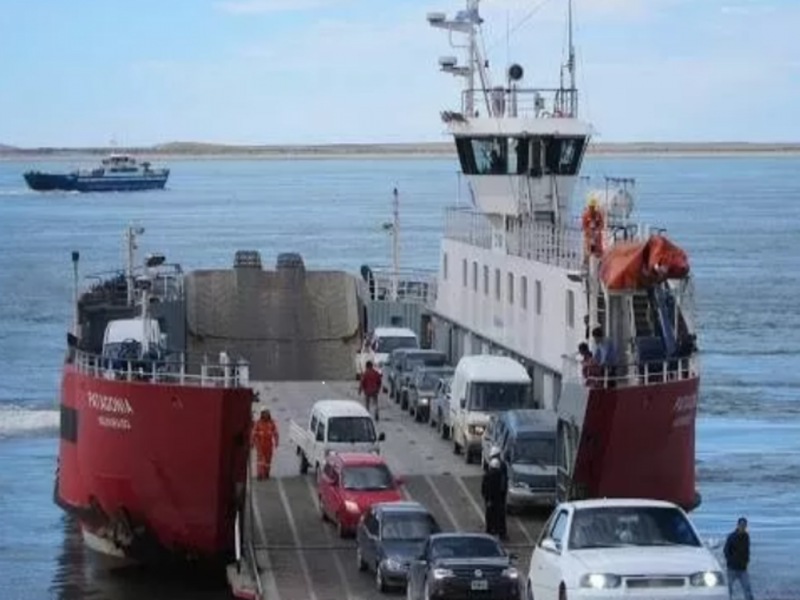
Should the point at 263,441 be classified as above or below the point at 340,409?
below

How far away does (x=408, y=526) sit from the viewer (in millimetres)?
25141

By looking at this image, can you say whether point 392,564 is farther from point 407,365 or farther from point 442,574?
point 407,365

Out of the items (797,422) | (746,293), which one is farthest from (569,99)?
(746,293)

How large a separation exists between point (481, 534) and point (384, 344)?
64.6ft

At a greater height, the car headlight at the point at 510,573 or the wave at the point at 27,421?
the car headlight at the point at 510,573

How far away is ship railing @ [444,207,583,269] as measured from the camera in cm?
3428

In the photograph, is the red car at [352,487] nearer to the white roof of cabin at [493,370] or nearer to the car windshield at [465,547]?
the white roof of cabin at [493,370]

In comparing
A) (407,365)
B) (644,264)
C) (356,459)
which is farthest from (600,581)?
(407,365)

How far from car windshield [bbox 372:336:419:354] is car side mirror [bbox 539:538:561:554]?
24.3 m

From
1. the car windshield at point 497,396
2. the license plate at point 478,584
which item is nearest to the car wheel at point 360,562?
the license plate at point 478,584

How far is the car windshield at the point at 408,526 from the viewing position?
984 inches

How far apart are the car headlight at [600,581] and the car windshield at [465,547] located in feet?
17.4

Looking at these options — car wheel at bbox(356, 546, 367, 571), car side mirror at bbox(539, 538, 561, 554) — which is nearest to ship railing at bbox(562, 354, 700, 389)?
car wheel at bbox(356, 546, 367, 571)

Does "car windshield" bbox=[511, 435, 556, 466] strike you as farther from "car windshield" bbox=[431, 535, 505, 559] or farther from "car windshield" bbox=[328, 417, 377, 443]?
"car windshield" bbox=[431, 535, 505, 559]
